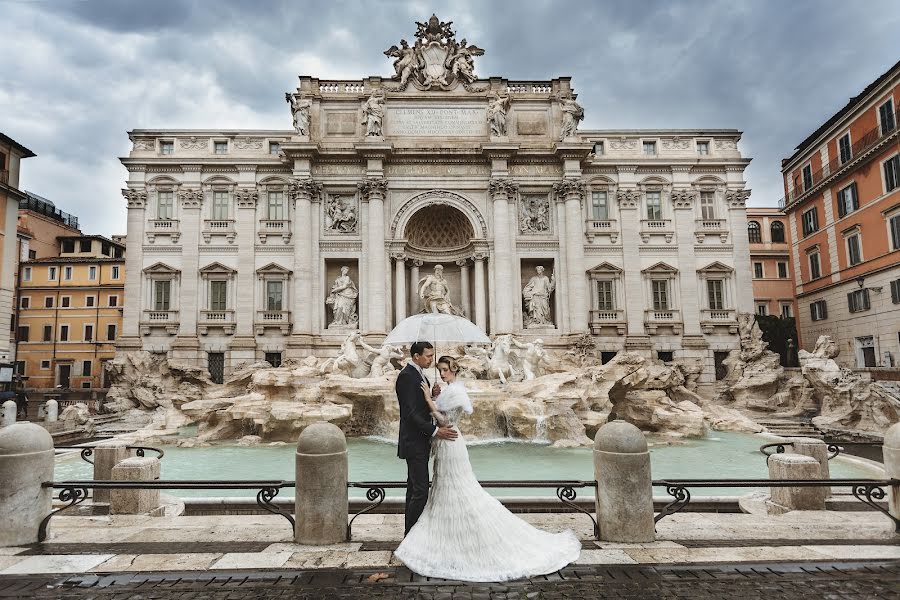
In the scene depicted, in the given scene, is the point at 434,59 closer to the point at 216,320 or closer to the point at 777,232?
the point at 216,320

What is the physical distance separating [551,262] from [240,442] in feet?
62.5

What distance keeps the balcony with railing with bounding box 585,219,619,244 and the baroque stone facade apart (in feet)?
0.27

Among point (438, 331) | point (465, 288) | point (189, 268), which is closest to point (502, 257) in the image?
point (465, 288)

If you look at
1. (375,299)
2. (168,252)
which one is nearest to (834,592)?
(375,299)

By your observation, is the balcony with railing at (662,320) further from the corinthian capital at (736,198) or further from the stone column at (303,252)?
the stone column at (303,252)

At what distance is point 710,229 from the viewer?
29406 mm

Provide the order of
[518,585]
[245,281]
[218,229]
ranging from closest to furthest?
1. [518,585]
2. [245,281]
3. [218,229]

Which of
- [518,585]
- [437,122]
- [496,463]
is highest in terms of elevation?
[437,122]

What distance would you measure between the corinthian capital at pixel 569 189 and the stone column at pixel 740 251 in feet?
30.0

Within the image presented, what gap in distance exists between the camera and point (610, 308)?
28.8 meters

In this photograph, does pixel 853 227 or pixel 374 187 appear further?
pixel 853 227

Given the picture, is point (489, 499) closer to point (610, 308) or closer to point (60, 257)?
point (610, 308)

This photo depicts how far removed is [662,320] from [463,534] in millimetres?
26559

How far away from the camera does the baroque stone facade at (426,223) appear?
2750cm
